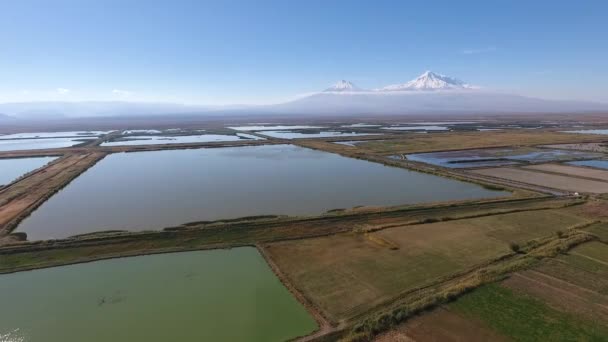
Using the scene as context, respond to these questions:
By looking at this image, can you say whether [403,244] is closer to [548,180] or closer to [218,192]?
[218,192]

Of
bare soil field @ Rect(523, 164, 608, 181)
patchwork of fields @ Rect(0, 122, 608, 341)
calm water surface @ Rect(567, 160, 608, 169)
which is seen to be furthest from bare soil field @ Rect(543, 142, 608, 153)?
patchwork of fields @ Rect(0, 122, 608, 341)

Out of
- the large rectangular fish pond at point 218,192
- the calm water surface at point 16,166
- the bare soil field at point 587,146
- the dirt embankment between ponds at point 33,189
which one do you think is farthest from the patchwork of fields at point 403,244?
the bare soil field at point 587,146

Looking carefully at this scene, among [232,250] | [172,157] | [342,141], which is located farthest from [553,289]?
[342,141]

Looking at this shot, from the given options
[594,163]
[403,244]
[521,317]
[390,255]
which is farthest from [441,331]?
[594,163]

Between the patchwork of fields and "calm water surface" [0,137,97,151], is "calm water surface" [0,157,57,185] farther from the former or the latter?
"calm water surface" [0,137,97,151]

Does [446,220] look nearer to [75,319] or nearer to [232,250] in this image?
[232,250]

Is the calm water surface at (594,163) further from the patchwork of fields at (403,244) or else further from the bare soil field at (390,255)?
the bare soil field at (390,255)
